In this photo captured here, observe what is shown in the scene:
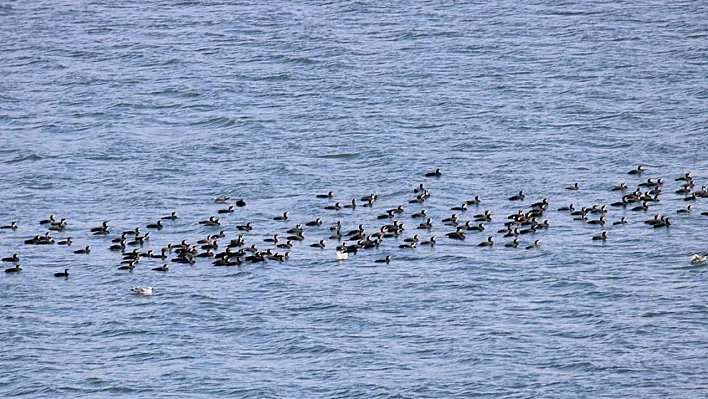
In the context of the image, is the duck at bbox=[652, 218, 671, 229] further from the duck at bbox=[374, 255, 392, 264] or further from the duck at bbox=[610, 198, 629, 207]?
the duck at bbox=[374, 255, 392, 264]

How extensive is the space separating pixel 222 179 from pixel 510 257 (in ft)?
49.3

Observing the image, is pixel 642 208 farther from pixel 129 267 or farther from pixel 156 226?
pixel 129 267

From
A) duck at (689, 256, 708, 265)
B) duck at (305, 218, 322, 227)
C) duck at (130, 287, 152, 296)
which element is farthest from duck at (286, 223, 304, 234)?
duck at (689, 256, 708, 265)

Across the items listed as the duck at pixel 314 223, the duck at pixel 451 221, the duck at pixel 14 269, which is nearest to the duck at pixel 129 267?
the duck at pixel 14 269

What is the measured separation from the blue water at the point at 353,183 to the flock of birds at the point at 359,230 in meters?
0.37

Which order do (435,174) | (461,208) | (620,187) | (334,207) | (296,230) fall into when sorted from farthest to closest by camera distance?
Result: (435,174) → (620,187) → (334,207) → (461,208) → (296,230)

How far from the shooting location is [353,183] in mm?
65812

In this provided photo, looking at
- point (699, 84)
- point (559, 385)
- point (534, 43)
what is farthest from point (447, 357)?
point (534, 43)

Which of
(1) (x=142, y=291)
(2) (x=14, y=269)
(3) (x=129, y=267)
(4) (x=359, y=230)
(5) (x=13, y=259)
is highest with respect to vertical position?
(4) (x=359, y=230)

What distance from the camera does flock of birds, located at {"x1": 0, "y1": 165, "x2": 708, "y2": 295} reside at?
57.7 meters

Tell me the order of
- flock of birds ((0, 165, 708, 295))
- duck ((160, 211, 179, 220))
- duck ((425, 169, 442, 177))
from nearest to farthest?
flock of birds ((0, 165, 708, 295)) < duck ((160, 211, 179, 220)) < duck ((425, 169, 442, 177))

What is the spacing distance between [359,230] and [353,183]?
262 inches

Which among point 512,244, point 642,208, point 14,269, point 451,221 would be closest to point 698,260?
point 642,208

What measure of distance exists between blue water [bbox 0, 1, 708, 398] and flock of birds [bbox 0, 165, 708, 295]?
1.22 feet
